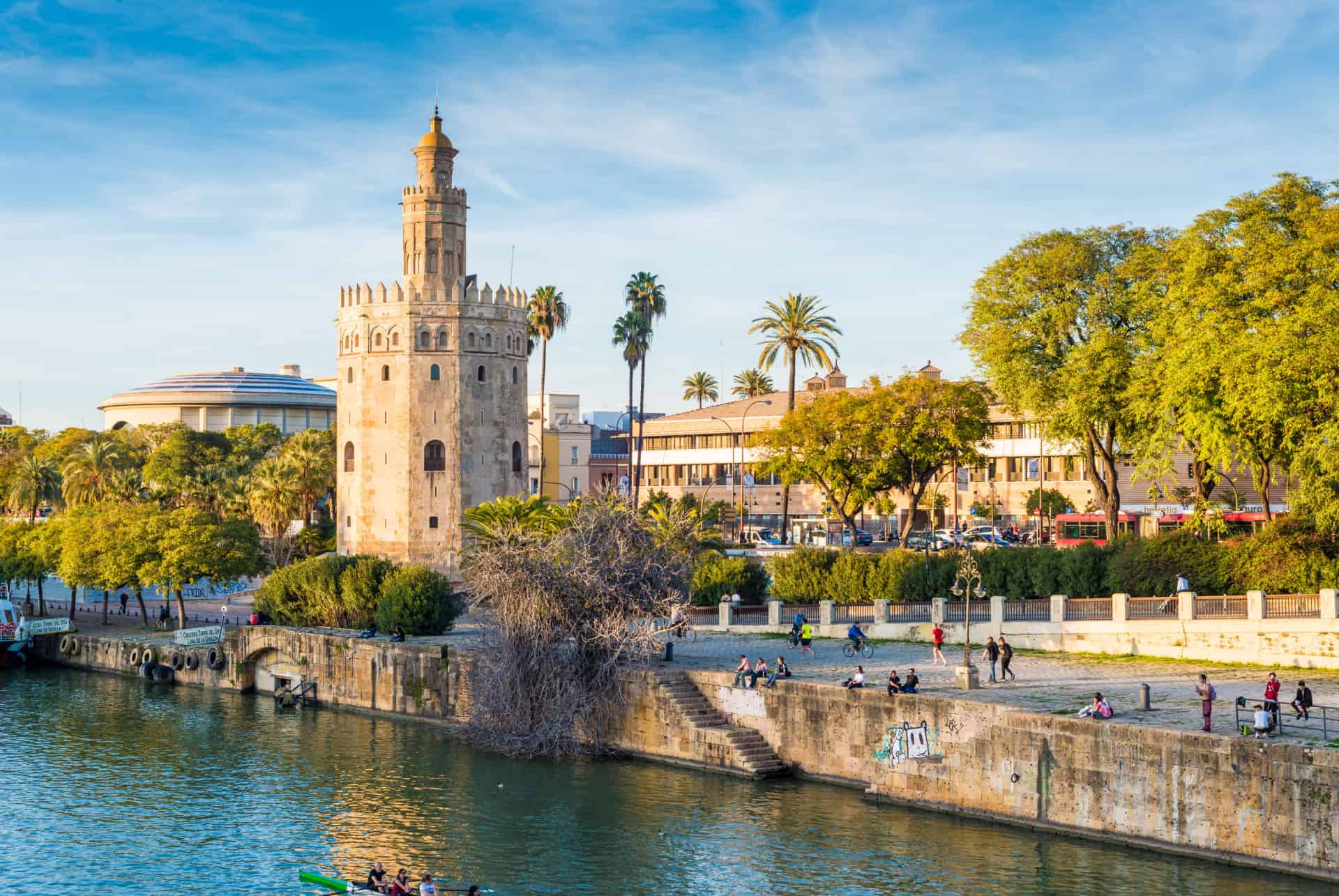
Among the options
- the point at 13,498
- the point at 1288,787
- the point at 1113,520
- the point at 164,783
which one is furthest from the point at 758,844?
the point at 13,498

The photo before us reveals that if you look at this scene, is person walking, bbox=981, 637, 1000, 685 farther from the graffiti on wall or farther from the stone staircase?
the stone staircase

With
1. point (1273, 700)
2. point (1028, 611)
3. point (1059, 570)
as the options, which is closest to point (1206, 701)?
point (1273, 700)

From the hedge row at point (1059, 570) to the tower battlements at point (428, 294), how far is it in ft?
75.0

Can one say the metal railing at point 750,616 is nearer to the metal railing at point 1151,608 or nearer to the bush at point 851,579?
the bush at point 851,579

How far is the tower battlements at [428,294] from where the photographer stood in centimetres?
7188

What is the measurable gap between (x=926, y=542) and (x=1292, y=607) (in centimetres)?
4195

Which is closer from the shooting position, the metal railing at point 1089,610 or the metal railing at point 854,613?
the metal railing at point 1089,610

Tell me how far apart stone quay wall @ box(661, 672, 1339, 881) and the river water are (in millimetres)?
579

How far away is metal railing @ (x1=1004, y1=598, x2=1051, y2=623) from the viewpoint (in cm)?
4594

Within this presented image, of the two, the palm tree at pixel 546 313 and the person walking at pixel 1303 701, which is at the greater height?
the palm tree at pixel 546 313

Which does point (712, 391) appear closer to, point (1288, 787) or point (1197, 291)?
point (1197, 291)

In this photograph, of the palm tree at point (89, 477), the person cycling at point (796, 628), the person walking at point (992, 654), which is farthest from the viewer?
the palm tree at point (89, 477)

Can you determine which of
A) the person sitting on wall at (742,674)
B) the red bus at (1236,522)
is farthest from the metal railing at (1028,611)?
the person sitting on wall at (742,674)

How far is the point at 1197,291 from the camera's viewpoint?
4809cm
